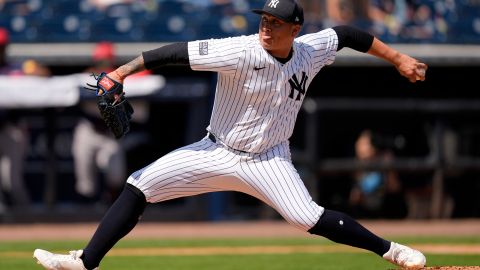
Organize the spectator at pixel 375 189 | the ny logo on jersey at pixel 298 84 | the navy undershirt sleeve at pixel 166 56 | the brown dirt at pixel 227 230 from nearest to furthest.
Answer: the navy undershirt sleeve at pixel 166 56, the ny logo on jersey at pixel 298 84, the brown dirt at pixel 227 230, the spectator at pixel 375 189

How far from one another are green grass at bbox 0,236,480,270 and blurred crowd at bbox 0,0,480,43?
3.24 meters

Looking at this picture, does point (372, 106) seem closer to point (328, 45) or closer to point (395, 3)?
point (395, 3)

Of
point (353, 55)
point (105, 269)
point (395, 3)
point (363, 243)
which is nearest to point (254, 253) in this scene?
point (105, 269)

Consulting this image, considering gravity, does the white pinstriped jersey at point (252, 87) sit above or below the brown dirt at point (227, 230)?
above

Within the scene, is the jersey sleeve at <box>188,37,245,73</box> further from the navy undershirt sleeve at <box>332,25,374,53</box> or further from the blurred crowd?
the blurred crowd

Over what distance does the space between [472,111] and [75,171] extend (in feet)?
14.7

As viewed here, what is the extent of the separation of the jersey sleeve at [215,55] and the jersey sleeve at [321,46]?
47cm

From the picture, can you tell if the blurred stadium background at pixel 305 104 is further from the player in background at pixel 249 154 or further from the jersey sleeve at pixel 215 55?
the jersey sleeve at pixel 215 55

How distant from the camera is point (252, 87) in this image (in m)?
5.18

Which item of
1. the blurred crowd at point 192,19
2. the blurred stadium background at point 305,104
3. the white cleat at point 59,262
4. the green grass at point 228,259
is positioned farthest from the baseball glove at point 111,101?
the blurred crowd at point 192,19

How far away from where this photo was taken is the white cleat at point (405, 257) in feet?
16.9

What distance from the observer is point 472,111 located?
447 inches

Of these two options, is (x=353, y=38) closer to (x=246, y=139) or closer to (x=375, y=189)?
(x=246, y=139)

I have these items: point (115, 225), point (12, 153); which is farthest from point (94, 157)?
point (115, 225)
